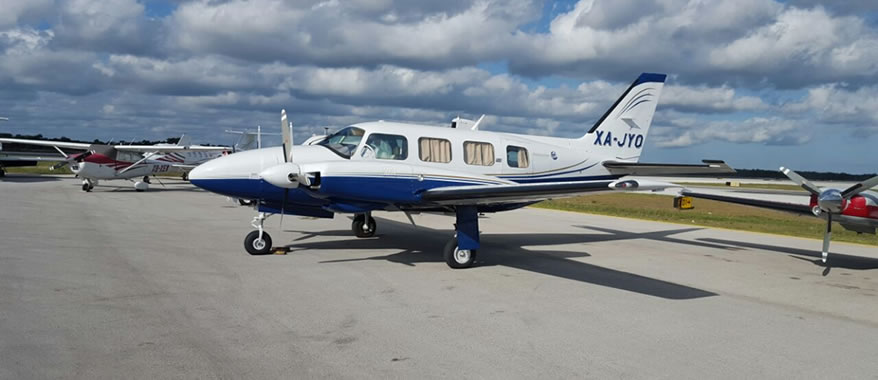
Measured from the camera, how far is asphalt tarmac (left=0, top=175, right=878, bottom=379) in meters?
5.26

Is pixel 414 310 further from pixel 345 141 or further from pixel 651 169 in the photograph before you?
pixel 651 169

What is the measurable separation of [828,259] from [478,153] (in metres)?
8.56

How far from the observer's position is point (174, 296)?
7.58m

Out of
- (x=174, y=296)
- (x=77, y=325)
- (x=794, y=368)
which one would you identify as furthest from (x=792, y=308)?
(x=77, y=325)

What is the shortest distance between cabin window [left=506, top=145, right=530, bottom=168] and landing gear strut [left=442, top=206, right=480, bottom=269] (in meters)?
2.31

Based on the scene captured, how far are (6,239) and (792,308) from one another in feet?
47.8

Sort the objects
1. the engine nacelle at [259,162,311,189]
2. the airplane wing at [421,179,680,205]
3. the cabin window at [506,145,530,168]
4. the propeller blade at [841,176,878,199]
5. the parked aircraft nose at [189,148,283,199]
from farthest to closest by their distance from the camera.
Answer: the cabin window at [506,145,530,168]
the propeller blade at [841,176,878,199]
the parked aircraft nose at [189,148,283,199]
the engine nacelle at [259,162,311,189]
the airplane wing at [421,179,680,205]

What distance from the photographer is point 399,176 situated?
34.4 ft

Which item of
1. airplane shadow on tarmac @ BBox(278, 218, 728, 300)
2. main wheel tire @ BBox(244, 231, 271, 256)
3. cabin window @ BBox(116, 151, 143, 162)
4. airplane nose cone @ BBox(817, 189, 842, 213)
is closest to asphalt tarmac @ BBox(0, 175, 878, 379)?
airplane shadow on tarmac @ BBox(278, 218, 728, 300)

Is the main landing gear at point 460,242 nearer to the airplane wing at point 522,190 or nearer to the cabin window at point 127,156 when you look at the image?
the airplane wing at point 522,190

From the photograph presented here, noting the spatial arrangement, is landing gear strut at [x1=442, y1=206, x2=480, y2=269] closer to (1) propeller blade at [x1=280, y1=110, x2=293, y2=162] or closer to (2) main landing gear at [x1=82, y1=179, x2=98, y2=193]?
(1) propeller blade at [x1=280, y1=110, x2=293, y2=162]

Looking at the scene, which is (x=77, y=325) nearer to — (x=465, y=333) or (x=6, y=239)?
(x=465, y=333)

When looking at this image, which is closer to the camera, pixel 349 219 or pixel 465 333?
pixel 465 333

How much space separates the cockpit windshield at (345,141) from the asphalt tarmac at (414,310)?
210 cm
